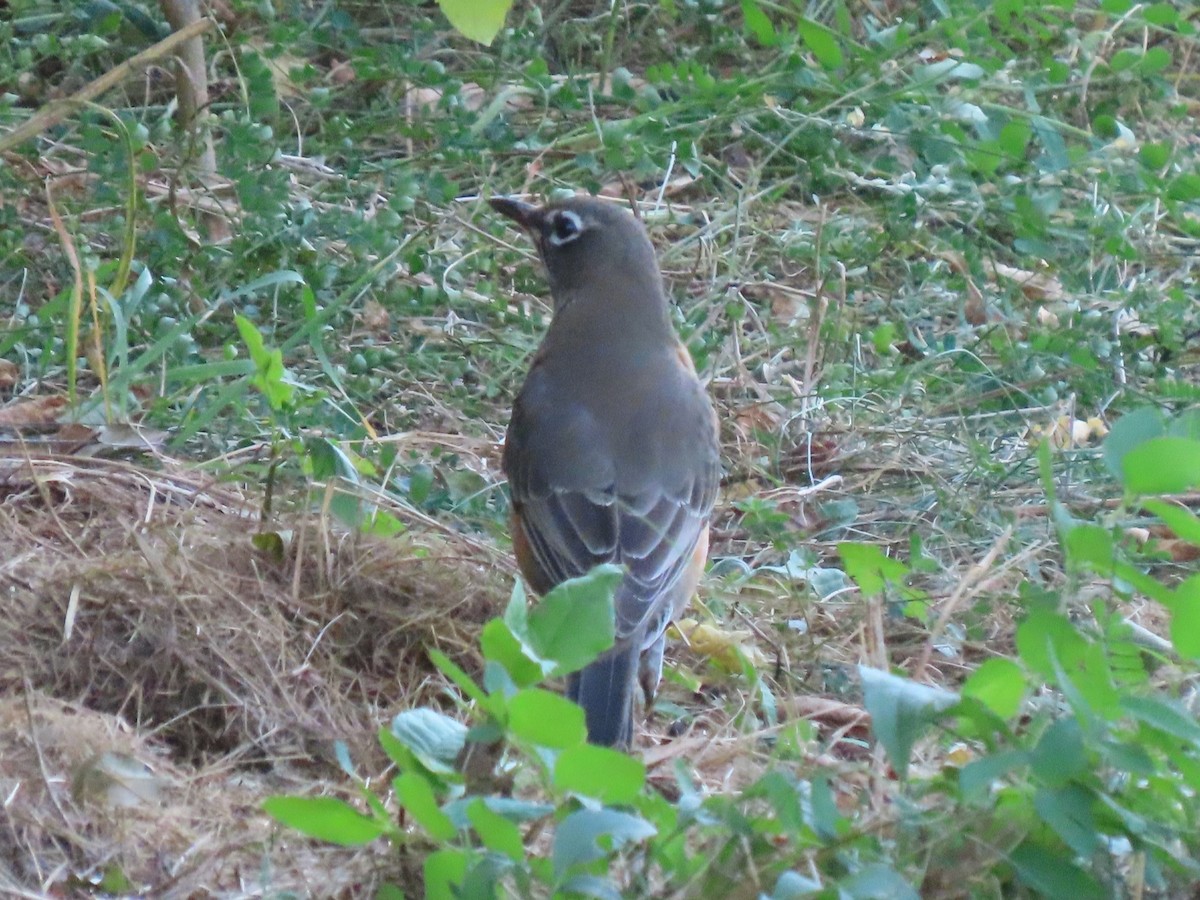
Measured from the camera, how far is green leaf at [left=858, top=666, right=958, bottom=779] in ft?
8.07

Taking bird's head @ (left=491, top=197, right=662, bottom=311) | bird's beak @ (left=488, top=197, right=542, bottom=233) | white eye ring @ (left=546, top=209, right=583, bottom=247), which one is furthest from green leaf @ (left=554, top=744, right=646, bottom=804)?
bird's beak @ (left=488, top=197, right=542, bottom=233)

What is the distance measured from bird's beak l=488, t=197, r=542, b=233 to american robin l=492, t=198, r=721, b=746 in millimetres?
87

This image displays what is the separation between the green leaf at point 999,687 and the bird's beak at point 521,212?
319cm

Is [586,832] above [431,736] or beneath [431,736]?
above

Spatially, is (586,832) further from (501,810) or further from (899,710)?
(899,710)

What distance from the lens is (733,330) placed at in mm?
6309

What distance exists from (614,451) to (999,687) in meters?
2.12

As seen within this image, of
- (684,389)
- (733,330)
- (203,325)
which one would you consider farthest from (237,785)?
(733,330)

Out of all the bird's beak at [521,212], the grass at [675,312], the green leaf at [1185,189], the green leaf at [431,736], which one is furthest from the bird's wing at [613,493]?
the green leaf at [1185,189]

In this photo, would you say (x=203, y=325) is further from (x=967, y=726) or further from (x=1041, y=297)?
(x=967, y=726)

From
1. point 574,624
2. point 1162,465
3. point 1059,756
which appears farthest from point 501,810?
point 1162,465

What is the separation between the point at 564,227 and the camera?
5.38 meters

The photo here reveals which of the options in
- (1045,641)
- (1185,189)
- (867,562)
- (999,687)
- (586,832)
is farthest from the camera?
(1185,189)

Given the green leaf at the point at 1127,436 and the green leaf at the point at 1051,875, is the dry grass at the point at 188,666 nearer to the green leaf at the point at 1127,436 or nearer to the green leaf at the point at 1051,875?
the green leaf at the point at 1051,875
